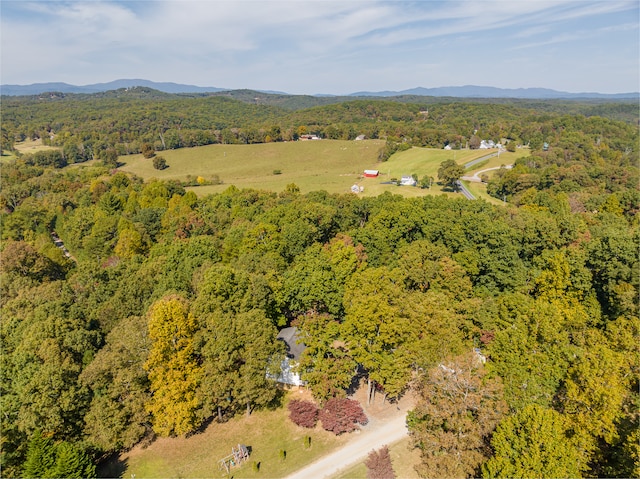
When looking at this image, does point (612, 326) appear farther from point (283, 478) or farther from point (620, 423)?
point (283, 478)

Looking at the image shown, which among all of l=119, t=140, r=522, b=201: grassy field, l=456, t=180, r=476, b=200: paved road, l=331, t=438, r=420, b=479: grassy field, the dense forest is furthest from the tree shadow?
l=456, t=180, r=476, b=200: paved road

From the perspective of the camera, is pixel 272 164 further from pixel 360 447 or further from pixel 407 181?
pixel 360 447

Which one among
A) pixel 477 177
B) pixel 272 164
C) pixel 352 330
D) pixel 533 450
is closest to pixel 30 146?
pixel 272 164

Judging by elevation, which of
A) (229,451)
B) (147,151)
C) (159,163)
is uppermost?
(147,151)

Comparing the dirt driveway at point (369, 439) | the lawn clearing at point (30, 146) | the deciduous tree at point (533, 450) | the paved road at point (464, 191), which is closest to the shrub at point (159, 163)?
the lawn clearing at point (30, 146)

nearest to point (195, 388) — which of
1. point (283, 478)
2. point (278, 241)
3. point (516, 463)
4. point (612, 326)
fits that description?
point (283, 478)

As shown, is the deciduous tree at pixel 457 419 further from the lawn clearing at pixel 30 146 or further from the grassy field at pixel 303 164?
the lawn clearing at pixel 30 146
